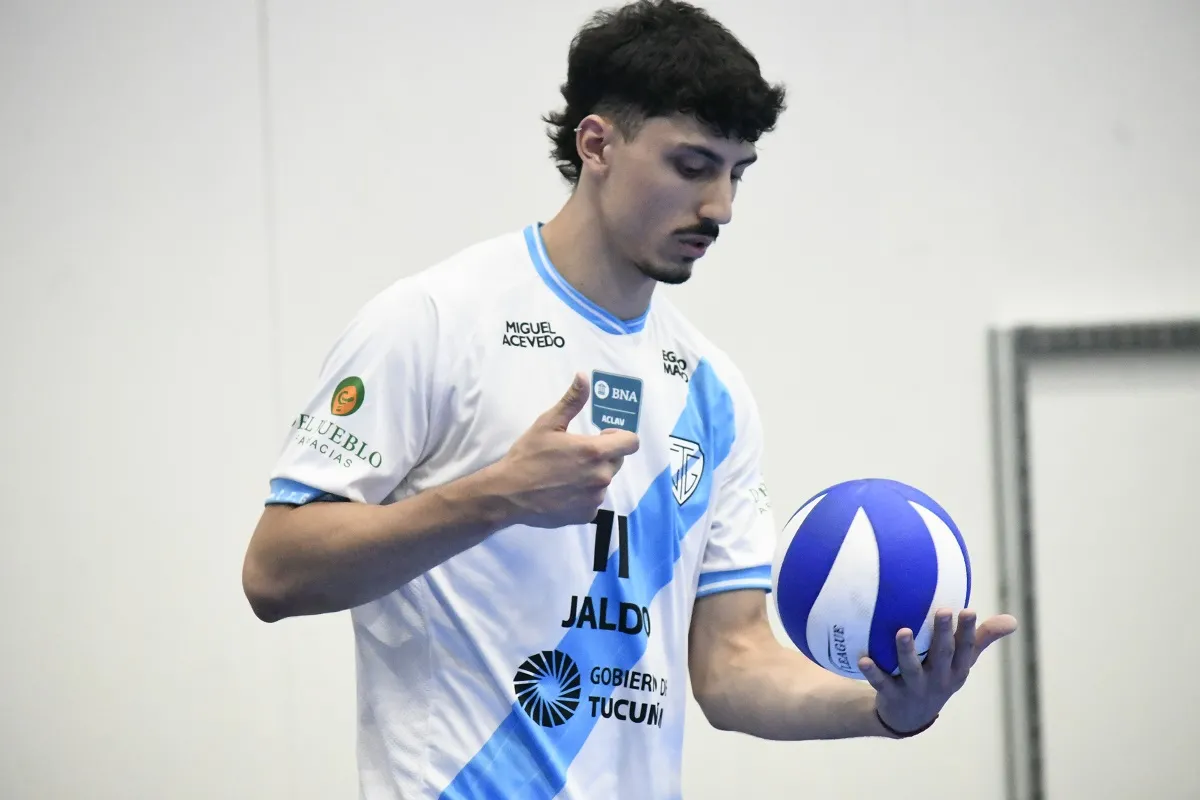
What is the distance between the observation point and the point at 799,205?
4.02 m

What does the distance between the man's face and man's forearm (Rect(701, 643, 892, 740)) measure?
2.19ft

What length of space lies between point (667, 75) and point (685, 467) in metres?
0.62

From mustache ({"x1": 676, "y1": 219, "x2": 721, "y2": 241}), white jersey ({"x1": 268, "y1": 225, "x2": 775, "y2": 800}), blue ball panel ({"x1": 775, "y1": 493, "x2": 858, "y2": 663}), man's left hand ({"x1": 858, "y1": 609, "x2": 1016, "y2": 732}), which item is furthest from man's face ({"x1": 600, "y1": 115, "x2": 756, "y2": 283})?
man's left hand ({"x1": 858, "y1": 609, "x2": 1016, "y2": 732})

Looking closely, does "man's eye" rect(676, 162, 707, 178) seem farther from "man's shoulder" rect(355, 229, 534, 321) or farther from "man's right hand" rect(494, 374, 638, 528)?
"man's right hand" rect(494, 374, 638, 528)

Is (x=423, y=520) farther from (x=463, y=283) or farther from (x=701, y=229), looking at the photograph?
(x=701, y=229)

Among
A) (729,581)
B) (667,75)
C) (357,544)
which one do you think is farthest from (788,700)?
(667,75)

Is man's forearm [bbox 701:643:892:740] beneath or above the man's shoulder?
beneath

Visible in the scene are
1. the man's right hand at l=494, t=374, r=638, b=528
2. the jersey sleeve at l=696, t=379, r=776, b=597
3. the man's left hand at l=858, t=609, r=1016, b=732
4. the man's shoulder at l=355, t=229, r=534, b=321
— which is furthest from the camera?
the jersey sleeve at l=696, t=379, r=776, b=597

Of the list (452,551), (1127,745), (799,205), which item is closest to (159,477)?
(799,205)

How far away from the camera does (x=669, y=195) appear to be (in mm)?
1920

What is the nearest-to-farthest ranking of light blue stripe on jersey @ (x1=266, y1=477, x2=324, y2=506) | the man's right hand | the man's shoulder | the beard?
the man's right hand
light blue stripe on jersey @ (x1=266, y1=477, x2=324, y2=506)
the man's shoulder
the beard

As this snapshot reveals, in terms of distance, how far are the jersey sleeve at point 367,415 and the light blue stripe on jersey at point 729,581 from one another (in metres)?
0.61

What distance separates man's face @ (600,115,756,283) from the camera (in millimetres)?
1916

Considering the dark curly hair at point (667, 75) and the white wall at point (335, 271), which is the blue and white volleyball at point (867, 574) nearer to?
the dark curly hair at point (667, 75)
